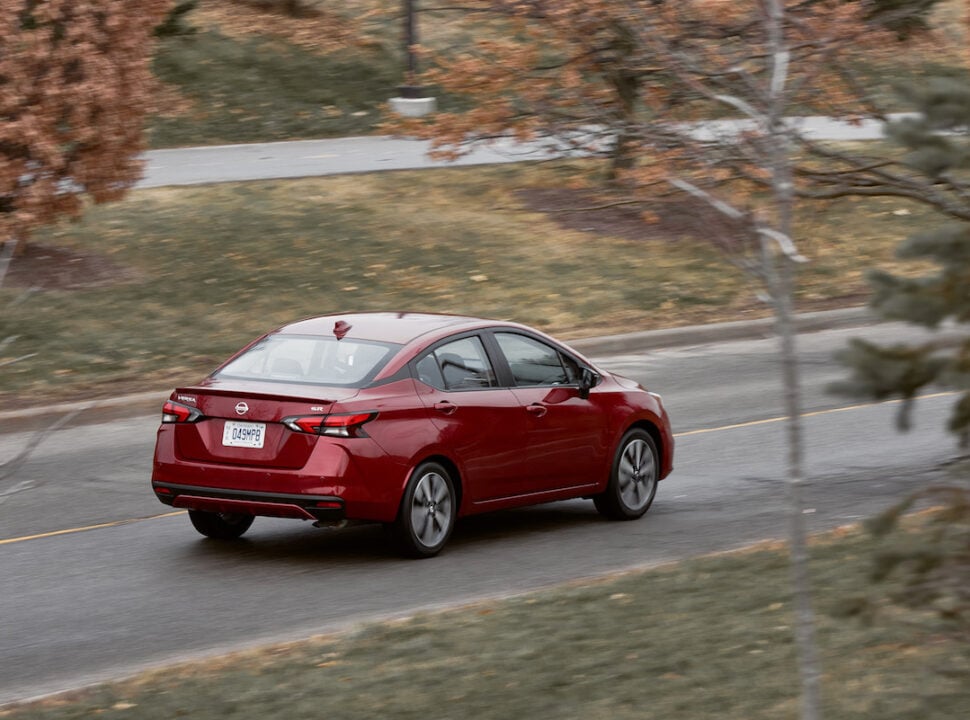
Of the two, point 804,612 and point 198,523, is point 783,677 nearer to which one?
point 804,612

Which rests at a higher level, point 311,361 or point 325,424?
point 311,361

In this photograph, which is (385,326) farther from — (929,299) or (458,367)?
(929,299)

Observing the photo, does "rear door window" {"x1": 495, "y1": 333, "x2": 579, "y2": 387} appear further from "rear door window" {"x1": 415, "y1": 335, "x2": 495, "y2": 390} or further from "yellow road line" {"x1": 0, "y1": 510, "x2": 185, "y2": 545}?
"yellow road line" {"x1": 0, "y1": 510, "x2": 185, "y2": 545}

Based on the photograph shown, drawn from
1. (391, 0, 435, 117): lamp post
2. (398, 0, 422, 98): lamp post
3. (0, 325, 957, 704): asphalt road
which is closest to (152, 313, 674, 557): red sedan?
(0, 325, 957, 704): asphalt road

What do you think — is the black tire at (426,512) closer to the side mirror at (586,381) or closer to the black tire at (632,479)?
the side mirror at (586,381)

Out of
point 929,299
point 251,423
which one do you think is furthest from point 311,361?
point 929,299

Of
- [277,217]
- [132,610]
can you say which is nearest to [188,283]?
[277,217]

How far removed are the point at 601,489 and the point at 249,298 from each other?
9.44 meters

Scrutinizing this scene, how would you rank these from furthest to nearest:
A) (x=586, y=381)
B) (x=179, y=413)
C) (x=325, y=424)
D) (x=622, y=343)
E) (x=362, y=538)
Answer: (x=622, y=343) < (x=586, y=381) < (x=362, y=538) < (x=179, y=413) < (x=325, y=424)

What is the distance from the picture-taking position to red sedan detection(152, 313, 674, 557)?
32.3 feet

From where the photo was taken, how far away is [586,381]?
11.6m

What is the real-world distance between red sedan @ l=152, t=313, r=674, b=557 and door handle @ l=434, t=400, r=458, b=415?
0.01m

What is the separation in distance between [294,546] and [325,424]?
1.34m

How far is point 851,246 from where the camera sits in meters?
25.4
